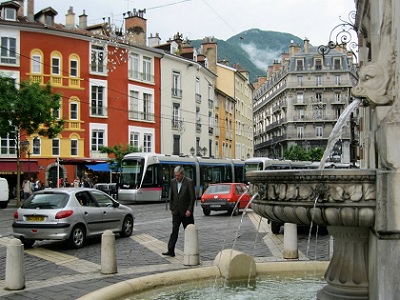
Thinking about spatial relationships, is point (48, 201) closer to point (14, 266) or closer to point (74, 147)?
point (14, 266)

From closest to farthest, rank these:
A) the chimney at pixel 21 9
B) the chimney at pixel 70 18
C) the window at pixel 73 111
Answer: the window at pixel 73 111 < the chimney at pixel 21 9 < the chimney at pixel 70 18

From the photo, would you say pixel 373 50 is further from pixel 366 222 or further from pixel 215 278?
pixel 215 278

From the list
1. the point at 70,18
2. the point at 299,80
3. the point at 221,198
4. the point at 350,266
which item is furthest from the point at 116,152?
the point at 299,80

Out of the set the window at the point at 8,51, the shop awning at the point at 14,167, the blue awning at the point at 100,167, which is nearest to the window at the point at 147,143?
the blue awning at the point at 100,167

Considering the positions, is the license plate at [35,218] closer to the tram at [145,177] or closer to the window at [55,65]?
the tram at [145,177]

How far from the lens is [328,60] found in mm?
93188

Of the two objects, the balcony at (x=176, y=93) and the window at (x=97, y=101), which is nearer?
the window at (x=97, y=101)

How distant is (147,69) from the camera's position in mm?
50906

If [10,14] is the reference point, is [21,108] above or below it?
below

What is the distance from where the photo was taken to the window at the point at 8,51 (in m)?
41.8

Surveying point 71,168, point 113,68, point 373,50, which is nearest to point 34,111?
point 71,168

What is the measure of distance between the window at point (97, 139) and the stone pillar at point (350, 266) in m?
40.5

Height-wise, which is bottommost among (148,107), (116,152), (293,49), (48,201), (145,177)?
(48,201)

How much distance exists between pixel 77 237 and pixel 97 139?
3322cm
